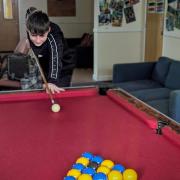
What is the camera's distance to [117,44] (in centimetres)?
564

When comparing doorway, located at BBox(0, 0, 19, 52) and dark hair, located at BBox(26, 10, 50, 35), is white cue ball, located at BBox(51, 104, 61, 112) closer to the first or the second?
dark hair, located at BBox(26, 10, 50, 35)

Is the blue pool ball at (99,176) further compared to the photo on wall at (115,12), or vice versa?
the photo on wall at (115,12)

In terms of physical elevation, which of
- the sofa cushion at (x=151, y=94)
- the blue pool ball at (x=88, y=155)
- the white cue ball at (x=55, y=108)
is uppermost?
the white cue ball at (x=55, y=108)

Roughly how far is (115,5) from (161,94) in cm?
242

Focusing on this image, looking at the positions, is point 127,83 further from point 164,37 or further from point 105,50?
point 105,50

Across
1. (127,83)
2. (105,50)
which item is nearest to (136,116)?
(127,83)

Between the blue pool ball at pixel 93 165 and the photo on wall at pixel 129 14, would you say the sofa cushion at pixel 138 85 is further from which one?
the blue pool ball at pixel 93 165

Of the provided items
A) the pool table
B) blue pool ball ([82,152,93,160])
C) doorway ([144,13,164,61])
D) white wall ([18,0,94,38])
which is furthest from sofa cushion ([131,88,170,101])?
white wall ([18,0,94,38])

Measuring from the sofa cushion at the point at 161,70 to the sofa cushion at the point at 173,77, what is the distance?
113mm

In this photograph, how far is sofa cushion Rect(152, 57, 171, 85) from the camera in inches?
159

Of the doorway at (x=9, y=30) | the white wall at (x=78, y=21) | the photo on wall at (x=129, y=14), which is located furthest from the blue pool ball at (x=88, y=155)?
the doorway at (x=9, y=30)

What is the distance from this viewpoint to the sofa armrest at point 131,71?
4203 mm

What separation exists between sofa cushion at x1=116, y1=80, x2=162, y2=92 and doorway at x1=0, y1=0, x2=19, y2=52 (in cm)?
516

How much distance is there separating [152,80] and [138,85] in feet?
1.29
